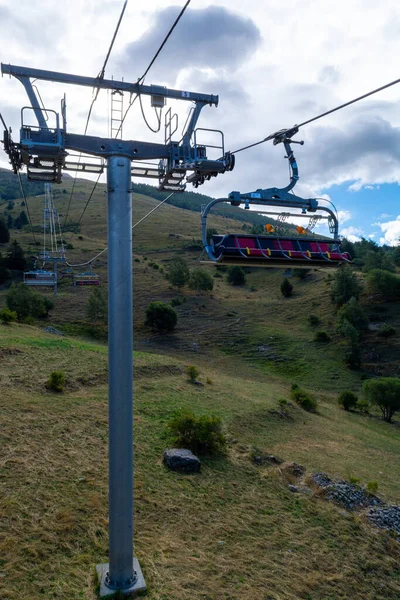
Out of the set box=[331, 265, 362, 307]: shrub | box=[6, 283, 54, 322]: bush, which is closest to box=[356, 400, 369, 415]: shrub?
box=[331, 265, 362, 307]: shrub

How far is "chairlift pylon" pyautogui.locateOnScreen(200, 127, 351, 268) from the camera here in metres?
7.89

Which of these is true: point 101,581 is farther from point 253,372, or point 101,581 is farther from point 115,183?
point 253,372

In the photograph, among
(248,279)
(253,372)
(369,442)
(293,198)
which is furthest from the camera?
(248,279)

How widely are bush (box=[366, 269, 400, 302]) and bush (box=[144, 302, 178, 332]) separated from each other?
23.7 m

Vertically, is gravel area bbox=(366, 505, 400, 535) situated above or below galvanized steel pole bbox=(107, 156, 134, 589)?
below

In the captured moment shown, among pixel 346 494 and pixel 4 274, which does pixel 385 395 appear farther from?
pixel 4 274

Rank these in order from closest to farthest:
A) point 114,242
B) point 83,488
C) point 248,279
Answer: point 114,242 < point 83,488 < point 248,279

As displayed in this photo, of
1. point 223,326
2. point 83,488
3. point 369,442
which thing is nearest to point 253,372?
point 223,326

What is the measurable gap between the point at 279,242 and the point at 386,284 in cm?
4619

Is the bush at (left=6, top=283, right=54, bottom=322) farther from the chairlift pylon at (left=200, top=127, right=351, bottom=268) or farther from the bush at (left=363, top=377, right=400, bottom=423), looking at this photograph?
the chairlift pylon at (left=200, top=127, right=351, bottom=268)

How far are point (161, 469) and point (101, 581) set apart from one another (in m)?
5.57

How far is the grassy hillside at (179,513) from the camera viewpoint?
833cm

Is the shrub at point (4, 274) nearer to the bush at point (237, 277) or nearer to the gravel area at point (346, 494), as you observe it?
the bush at point (237, 277)

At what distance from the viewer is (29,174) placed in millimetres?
7836
